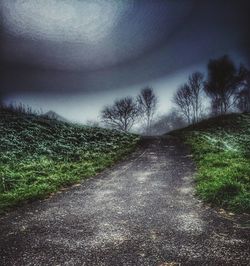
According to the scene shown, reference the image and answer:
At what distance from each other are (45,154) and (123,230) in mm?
11325

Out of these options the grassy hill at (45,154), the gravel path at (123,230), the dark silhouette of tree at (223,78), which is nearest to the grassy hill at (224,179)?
the gravel path at (123,230)

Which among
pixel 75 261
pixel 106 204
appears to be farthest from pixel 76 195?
pixel 75 261

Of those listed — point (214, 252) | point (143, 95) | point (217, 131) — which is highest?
point (143, 95)

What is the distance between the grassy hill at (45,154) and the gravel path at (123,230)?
4.42 feet

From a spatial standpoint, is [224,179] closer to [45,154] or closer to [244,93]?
[45,154]

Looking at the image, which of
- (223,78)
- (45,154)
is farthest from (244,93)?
(45,154)

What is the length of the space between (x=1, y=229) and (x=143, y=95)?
5345cm

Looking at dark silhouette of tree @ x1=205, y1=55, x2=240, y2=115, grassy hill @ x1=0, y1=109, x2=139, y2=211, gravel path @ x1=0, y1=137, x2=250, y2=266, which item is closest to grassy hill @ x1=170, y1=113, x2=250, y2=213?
gravel path @ x1=0, y1=137, x2=250, y2=266

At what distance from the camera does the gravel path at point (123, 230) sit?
16.1 feet

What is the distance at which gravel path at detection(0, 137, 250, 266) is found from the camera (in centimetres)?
492

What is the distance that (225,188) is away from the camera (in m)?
8.39

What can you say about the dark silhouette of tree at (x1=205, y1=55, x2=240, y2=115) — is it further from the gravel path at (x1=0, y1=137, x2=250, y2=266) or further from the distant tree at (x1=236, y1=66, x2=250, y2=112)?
the gravel path at (x1=0, y1=137, x2=250, y2=266)

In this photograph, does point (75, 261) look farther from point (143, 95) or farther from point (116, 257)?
point (143, 95)

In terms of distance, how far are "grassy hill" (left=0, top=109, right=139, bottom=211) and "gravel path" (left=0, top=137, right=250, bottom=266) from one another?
135 cm
